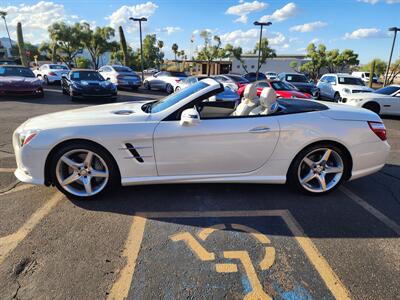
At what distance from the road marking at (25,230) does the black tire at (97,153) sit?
0.21 m

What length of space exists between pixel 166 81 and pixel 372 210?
1683 cm

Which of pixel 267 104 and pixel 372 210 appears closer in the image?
pixel 372 210

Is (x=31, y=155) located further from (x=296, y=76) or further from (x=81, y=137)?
(x=296, y=76)

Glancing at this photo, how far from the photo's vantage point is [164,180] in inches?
129

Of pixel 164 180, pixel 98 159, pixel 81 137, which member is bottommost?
pixel 164 180

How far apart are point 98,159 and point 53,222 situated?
809mm

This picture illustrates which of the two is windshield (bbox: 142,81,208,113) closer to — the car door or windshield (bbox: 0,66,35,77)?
the car door

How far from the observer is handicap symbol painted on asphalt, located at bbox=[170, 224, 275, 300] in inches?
83.1

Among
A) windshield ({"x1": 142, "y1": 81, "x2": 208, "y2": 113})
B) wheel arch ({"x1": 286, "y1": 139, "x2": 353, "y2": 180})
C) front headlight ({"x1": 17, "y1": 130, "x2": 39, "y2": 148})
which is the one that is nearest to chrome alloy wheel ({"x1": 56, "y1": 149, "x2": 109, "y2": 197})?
front headlight ({"x1": 17, "y1": 130, "x2": 39, "y2": 148})

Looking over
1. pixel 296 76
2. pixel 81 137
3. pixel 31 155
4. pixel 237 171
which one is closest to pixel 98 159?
pixel 81 137

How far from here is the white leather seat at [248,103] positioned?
3.53 meters

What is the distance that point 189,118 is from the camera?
300 centimetres

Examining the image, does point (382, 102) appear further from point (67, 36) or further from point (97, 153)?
point (67, 36)

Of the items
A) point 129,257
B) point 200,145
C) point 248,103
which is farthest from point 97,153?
point 248,103
